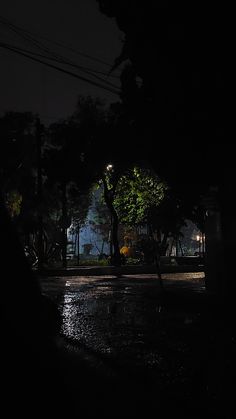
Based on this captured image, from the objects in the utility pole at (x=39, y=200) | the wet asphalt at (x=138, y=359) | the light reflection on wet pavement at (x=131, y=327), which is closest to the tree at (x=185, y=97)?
the light reflection on wet pavement at (x=131, y=327)

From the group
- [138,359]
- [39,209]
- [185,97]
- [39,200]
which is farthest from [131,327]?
[39,200]

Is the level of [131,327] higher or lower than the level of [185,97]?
lower

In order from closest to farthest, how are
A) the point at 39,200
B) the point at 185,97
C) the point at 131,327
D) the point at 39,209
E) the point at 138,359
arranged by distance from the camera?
the point at 138,359, the point at 131,327, the point at 185,97, the point at 39,209, the point at 39,200

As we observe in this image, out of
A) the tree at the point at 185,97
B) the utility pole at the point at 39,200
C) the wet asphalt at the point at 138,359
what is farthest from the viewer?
the utility pole at the point at 39,200

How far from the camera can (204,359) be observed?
4.87m

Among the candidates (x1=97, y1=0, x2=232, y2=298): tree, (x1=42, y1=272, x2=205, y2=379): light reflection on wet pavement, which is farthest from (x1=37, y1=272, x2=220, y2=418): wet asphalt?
(x1=97, y1=0, x2=232, y2=298): tree

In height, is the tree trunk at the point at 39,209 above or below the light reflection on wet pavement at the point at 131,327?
above

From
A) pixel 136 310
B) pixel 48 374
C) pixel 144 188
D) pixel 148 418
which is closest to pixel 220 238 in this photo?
pixel 136 310

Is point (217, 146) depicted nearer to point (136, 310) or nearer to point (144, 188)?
point (136, 310)

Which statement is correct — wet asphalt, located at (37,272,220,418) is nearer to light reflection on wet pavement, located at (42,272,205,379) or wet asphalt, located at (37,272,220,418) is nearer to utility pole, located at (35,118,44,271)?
light reflection on wet pavement, located at (42,272,205,379)

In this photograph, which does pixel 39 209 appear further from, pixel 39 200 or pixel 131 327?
pixel 131 327

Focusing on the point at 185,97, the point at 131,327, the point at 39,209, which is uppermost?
the point at 185,97

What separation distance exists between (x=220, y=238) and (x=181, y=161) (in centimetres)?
241

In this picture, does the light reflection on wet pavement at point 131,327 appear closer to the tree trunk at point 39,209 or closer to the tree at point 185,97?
the tree at point 185,97
